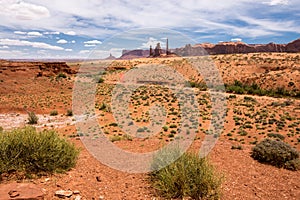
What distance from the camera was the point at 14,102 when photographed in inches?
1050

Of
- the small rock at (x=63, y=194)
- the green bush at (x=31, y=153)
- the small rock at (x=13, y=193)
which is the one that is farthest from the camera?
the green bush at (x=31, y=153)

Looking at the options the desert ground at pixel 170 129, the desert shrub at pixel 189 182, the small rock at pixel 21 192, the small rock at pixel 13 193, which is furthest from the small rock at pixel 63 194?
the desert shrub at pixel 189 182

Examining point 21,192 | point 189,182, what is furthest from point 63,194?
point 189,182

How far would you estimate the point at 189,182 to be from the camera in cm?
500

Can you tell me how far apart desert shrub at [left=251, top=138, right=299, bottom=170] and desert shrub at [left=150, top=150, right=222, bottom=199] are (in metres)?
2.95

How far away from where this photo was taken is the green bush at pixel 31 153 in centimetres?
532

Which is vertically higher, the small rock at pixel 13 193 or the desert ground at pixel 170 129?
the small rock at pixel 13 193

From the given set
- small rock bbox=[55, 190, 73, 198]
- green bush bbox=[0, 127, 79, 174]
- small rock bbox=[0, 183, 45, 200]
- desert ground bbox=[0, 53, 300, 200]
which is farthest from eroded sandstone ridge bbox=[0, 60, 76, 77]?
small rock bbox=[55, 190, 73, 198]

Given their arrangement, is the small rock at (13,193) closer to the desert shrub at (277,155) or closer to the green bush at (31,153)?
the green bush at (31,153)

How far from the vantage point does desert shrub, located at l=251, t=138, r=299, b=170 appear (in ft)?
23.7

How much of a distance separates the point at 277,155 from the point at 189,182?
3724 mm

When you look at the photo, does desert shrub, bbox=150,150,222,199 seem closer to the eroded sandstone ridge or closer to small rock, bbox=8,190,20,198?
small rock, bbox=8,190,20,198

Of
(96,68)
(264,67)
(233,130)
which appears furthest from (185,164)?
(96,68)

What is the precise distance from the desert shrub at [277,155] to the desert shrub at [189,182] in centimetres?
295
